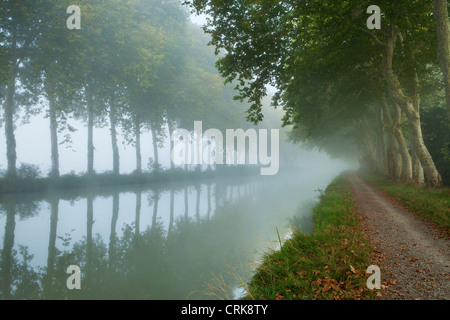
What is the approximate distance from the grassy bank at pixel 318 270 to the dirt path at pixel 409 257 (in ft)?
1.26

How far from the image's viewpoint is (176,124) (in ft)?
128

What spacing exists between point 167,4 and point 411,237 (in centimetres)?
3979

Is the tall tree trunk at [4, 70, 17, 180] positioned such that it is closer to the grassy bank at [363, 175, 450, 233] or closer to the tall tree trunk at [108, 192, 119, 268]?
the tall tree trunk at [108, 192, 119, 268]

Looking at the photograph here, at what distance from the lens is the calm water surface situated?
5839 mm

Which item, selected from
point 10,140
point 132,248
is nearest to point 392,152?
point 132,248

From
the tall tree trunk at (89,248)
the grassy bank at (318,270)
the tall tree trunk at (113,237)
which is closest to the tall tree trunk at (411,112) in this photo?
the grassy bank at (318,270)

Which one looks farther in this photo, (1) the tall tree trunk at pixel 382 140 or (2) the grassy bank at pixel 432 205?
(1) the tall tree trunk at pixel 382 140

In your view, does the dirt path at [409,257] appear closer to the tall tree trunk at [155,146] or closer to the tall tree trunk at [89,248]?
the tall tree trunk at [89,248]

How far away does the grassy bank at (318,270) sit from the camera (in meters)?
3.99

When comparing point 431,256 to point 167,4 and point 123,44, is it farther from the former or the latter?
point 167,4

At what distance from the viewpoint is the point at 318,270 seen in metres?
4.69

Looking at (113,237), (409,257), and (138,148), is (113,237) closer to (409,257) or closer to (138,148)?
(409,257)

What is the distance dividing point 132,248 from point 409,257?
795 cm

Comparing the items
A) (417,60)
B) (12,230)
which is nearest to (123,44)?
(12,230)
